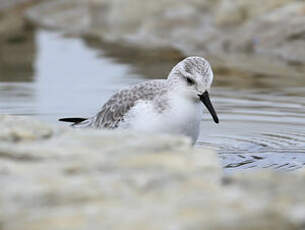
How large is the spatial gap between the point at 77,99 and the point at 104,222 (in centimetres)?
694

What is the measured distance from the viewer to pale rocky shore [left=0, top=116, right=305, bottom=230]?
346 cm

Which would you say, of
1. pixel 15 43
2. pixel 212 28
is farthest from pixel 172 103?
pixel 15 43

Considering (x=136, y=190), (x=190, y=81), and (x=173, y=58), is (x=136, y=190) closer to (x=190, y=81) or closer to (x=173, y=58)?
(x=190, y=81)

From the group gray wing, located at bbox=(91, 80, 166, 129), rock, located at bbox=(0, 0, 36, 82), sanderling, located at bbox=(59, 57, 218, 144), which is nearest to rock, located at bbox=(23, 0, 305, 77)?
rock, located at bbox=(0, 0, 36, 82)

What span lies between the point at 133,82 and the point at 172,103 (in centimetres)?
482

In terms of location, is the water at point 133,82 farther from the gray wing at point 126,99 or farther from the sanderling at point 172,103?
the gray wing at point 126,99

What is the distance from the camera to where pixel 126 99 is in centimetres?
677

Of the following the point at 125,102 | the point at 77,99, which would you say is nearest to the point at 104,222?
the point at 125,102

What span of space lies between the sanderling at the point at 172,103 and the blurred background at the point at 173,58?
0.66m

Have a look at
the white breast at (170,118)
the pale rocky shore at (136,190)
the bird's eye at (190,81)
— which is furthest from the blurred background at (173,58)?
the pale rocky shore at (136,190)

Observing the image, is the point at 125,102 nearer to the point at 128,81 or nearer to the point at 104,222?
the point at 104,222

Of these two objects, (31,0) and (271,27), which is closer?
(271,27)

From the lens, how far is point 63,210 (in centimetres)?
356

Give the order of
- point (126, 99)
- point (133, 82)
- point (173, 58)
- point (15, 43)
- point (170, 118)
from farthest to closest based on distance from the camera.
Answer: point (15, 43)
point (173, 58)
point (133, 82)
point (126, 99)
point (170, 118)
